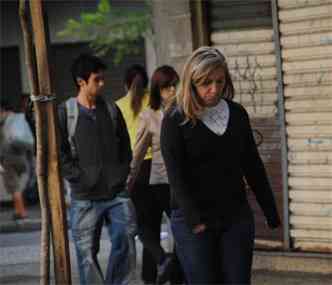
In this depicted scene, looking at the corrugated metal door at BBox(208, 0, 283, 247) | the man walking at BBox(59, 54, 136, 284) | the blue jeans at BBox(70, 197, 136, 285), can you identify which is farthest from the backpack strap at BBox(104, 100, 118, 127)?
the corrugated metal door at BBox(208, 0, 283, 247)

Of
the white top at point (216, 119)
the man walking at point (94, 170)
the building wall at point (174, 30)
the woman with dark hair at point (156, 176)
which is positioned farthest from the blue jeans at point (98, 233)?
the building wall at point (174, 30)

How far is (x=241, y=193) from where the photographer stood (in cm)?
542

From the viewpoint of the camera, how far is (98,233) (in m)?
7.23

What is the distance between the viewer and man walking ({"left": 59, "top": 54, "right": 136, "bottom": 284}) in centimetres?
702

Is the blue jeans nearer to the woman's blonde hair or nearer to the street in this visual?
the street

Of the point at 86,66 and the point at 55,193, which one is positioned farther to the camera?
the point at 86,66

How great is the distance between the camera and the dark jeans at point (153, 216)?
27.3 feet

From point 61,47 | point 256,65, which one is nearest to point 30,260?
point 256,65

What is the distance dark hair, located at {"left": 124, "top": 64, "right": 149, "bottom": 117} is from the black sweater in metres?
3.30

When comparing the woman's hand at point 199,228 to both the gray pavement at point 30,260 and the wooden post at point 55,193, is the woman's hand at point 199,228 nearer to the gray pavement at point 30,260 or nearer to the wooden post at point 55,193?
the wooden post at point 55,193

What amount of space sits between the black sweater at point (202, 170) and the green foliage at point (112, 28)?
1253 cm

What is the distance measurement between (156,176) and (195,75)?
301 cm

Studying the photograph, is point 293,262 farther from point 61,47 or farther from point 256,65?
point 61,47

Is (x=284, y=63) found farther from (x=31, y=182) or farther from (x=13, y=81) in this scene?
(x=13, y=81)
